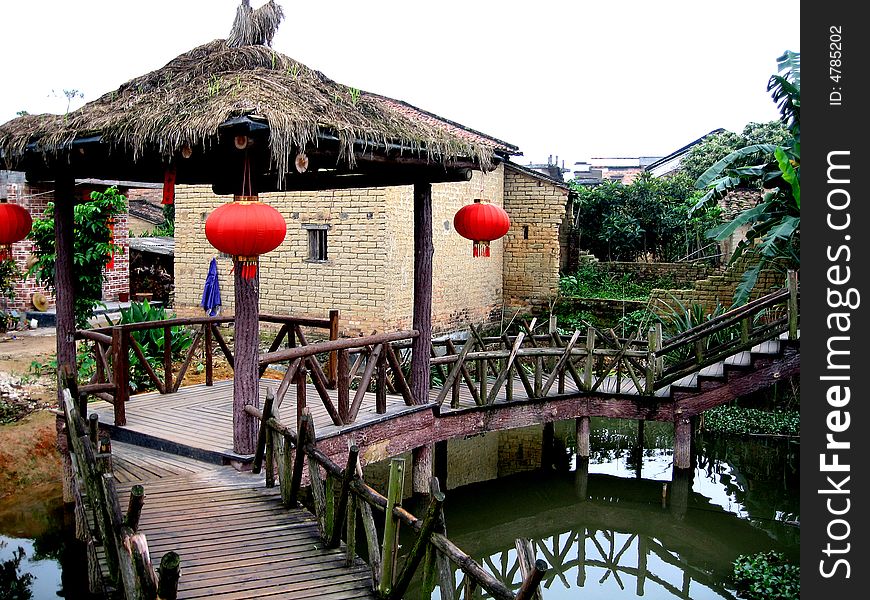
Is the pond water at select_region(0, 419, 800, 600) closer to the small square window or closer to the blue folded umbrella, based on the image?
the small square window

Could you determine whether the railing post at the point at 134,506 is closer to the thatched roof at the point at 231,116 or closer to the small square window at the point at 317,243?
the thatched roof at the point at 231,116

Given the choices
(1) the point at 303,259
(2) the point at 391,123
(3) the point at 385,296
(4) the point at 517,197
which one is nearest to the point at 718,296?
(4) the point at 517,197

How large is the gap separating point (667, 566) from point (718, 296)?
8.40 m

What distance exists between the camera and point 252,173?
6211mm

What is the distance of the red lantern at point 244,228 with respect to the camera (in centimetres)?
555

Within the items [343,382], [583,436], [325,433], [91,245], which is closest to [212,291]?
[91,245]

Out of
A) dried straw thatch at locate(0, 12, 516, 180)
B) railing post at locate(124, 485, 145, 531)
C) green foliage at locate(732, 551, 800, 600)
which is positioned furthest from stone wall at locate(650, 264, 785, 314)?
railing post at locate(124, 485, 145, 531)

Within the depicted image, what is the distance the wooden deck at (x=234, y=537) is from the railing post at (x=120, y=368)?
911 millimetres

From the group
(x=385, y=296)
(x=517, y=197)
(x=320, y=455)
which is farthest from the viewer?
(x=517, y=197)

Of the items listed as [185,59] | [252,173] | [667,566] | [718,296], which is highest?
[185,59]

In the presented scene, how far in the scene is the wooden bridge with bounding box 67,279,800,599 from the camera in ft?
16.0

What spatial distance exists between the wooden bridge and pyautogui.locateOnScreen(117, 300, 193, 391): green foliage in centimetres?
10

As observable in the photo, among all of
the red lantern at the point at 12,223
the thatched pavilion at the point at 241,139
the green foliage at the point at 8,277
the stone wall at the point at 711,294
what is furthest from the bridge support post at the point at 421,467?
the green foliage at the point at 8,277

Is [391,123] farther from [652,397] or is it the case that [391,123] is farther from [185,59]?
[652,397]
